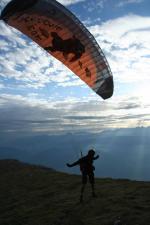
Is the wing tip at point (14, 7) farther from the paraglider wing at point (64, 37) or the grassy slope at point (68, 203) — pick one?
the grassy slope at point (68, 203)

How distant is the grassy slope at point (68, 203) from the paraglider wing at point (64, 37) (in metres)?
6.24

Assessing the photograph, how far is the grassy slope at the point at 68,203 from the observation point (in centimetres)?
1773

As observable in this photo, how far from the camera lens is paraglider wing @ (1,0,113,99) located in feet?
68.5

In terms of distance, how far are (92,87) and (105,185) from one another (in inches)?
279

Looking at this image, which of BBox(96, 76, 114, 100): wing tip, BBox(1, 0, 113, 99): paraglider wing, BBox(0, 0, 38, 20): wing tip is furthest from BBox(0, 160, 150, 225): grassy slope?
BBox(0, 0, 38, 20): wing tip

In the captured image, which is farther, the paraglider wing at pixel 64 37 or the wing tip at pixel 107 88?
the wing tip at pixel 107 88

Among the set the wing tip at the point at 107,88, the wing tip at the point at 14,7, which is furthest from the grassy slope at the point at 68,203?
the wing tip at the point at 14,7

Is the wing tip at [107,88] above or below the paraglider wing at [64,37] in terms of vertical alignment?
below

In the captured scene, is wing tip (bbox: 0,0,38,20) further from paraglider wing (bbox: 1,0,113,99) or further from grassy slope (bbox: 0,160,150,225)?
grassy slope (bbox: 0,160,150,225)

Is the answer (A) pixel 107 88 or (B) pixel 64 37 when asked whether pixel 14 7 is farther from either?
(A) pixel 107 88

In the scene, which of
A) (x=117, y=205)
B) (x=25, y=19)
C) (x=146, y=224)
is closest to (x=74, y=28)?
(x=25, y=19)

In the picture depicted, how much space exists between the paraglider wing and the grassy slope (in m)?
6.24

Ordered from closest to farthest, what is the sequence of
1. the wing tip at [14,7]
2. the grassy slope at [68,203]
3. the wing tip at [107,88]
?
the grassy slope at [68,203] → the wing tip at [14,7] → the wing tip at [107,88]

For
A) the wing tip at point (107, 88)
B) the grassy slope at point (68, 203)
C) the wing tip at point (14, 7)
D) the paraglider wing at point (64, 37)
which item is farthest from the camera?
the wing tip at point (107, 88)
